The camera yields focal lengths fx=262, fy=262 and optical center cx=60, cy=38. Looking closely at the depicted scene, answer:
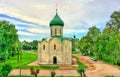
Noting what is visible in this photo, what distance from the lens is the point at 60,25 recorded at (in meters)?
67.1

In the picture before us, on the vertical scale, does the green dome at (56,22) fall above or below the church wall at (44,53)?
above

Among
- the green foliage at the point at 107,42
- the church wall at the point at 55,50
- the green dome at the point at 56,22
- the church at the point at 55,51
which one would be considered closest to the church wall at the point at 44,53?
the church at the point at 55,51

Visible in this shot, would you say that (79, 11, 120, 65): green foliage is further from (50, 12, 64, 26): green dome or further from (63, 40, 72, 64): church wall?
(50, 12, 64, 26): green dome

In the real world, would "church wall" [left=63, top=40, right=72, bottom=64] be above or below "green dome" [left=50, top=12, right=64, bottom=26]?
below

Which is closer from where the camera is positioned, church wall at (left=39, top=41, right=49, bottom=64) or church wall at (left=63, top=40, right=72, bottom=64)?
church wall at (left=63, top=40, right=72, bottom=64)

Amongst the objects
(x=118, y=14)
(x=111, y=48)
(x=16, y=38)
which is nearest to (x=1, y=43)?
(x=111, y=48)

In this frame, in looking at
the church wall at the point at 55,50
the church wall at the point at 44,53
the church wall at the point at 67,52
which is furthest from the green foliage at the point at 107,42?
the church wall at the point at 44,53

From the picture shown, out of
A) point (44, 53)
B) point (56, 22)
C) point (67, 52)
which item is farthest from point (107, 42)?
point (44, 53)

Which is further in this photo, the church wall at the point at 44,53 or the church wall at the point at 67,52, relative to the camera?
the church wall at the point at 44,53

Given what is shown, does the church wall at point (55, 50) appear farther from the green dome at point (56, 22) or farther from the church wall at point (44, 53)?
the green dome at point (56, 22)

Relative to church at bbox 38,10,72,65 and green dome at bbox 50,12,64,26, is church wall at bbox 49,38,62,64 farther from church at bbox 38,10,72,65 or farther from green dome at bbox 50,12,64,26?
green dome at bbox 50,12,64,26

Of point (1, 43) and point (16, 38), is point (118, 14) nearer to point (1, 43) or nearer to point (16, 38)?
point (16, 38)

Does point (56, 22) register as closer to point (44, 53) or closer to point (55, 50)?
point (55, 50)

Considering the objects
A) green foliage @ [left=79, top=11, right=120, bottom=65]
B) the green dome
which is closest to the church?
the green dome
